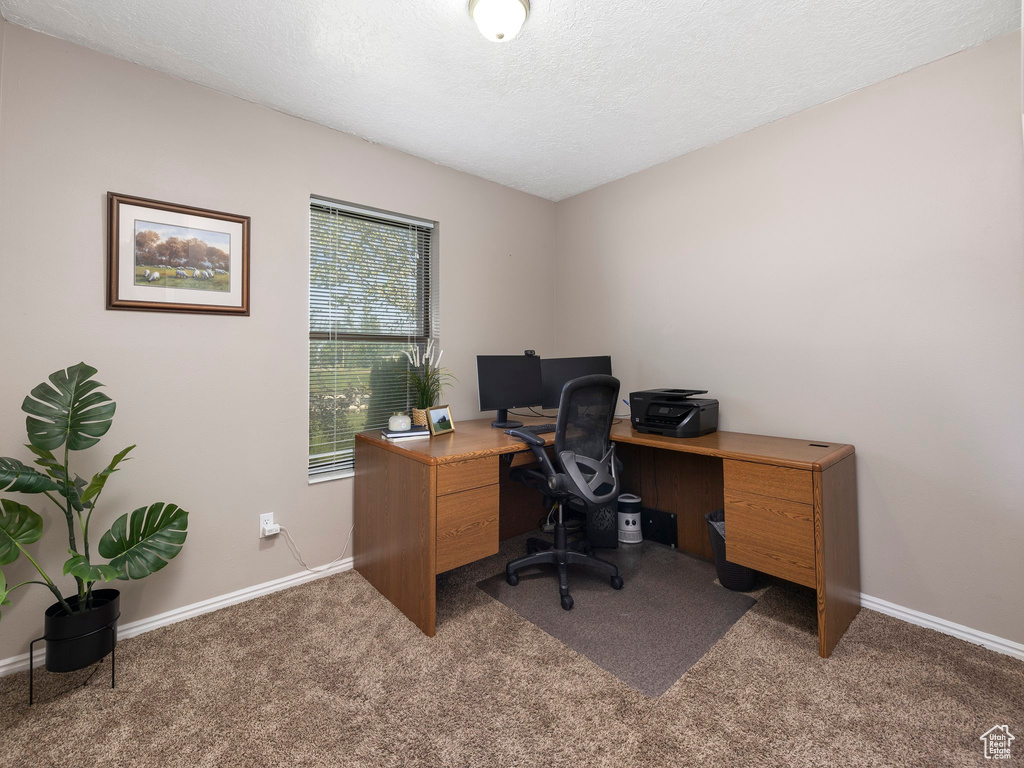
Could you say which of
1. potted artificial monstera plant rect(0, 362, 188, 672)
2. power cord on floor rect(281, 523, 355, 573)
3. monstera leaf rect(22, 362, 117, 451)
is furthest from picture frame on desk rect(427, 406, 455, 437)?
monstera leaf rect(22, 362, 117, 451)

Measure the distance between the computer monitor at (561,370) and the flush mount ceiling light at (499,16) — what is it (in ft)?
6.16

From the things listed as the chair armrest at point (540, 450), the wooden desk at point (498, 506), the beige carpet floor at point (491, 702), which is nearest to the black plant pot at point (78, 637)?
the beige carpet floor at point (491, 702)

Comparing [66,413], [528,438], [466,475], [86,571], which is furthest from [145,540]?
[528,438]

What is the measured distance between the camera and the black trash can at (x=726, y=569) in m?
2.38

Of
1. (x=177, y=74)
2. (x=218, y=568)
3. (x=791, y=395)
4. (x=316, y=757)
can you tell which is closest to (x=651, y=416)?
(x=791, y=395)

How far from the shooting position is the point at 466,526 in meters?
2.13

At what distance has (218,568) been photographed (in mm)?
2246

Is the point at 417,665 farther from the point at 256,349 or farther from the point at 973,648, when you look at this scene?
the point at 973,648

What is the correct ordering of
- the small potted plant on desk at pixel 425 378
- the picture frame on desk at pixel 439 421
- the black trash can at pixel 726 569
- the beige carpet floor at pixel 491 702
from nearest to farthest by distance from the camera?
the beige carpet floor at pixel 491 702, the black trash can at pixel 726 569, the picture frame on desk at pixel 439 421, the small potted plant on desk at pixel 425 378

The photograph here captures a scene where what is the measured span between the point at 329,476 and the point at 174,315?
3.72 ft

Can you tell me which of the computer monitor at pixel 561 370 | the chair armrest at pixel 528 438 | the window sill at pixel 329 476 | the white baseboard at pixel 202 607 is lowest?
the white baseboard at pixel 202 607

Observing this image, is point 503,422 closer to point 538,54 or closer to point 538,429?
point 538,429

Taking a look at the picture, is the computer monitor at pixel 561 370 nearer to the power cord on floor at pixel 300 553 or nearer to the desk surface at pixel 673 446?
the desk surface at pixel 673 446

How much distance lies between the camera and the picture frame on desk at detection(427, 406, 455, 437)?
261 cm
